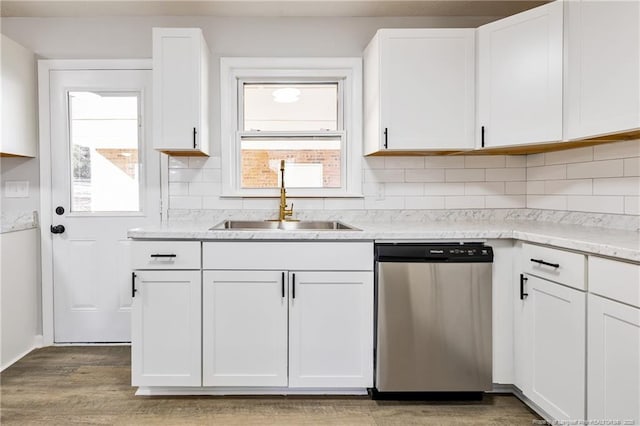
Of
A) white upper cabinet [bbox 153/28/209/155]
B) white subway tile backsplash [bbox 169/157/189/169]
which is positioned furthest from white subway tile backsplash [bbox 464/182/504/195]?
white subway tile backsplash [bbox 169/157/189/169]

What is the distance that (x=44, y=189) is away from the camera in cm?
287

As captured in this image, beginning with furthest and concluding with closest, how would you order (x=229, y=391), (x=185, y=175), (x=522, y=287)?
(x=185, y=175) → (x=229, y=391) → (x=522, y=287)

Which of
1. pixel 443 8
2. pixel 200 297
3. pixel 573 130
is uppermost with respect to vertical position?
pixel 443 8

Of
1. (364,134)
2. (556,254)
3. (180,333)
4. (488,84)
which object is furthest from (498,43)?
(180,333)

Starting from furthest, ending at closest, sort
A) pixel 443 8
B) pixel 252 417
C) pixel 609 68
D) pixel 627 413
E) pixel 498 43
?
pixel 443 8 < pixel 498 43 < pixel 252 417 < pixel 609 68 < pixel 627 413

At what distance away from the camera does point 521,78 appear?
2.24 metres

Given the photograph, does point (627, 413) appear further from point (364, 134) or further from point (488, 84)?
point (364, 134)

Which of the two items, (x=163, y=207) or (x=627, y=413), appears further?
(x=163, y=207)

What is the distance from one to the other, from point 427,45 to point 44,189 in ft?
9.20

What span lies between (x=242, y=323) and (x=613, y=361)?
5.32 feet

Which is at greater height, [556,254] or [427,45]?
[427,45]

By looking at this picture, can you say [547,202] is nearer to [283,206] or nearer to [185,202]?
[283,206]

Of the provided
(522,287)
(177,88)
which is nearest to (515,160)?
(522,287)

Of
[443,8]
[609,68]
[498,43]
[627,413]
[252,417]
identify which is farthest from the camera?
[443,8]
